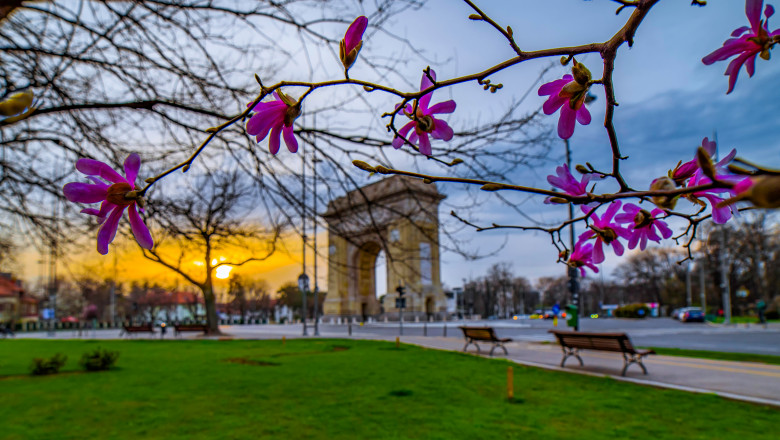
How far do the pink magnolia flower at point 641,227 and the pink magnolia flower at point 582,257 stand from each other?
133 mm

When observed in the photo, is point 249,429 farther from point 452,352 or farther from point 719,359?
point 719,359

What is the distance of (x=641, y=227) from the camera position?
883 millimetres

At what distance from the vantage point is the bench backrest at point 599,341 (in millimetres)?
9969

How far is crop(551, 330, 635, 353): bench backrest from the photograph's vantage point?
9969mm

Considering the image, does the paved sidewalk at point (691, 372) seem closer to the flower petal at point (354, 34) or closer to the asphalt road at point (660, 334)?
the asphalt road at point (660, 334)

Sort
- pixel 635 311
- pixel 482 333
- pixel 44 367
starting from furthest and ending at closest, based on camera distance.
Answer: pixel 635 311
pixel 482 333
pixel 44 367

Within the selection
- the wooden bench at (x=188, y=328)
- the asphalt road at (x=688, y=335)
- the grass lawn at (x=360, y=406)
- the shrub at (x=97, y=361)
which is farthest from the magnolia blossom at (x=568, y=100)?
the wooden bench at (x=188, y=328)

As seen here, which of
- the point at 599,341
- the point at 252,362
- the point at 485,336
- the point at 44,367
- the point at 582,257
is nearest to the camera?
the point at 582,257

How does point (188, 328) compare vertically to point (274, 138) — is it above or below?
below

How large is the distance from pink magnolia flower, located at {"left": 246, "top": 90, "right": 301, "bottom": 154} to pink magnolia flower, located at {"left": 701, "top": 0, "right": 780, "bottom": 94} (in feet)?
2.12

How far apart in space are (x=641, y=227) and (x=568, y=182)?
15 centimetres

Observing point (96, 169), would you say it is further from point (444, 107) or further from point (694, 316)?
point (694, 316)

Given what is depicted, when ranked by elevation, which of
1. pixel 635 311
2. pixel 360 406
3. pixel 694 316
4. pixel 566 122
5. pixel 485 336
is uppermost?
pixel 566 122

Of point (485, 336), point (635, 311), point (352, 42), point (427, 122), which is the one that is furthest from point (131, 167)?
point (635, 311)
